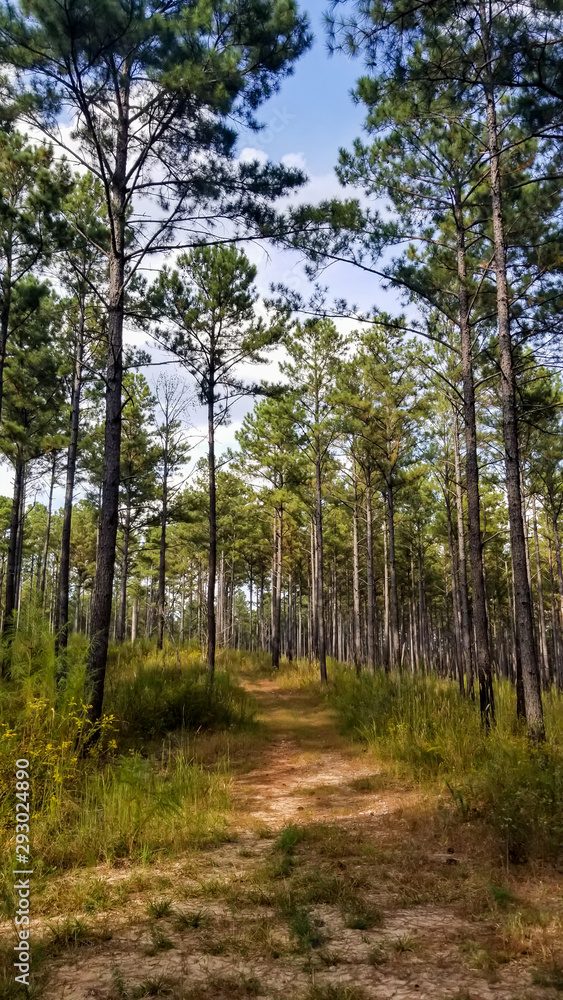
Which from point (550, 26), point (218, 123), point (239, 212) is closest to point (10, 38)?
point (218, 123)

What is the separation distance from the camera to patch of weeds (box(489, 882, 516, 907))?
322cm

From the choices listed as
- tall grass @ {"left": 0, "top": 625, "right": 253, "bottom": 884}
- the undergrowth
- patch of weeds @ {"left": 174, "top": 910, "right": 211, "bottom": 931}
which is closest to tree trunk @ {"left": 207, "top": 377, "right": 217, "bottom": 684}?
the undergrowth

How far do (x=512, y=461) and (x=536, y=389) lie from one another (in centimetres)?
804

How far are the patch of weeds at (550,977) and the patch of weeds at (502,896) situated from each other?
715 millimetres

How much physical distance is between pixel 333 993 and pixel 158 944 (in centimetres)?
98

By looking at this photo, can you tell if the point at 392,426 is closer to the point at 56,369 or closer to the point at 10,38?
the point at 56,369

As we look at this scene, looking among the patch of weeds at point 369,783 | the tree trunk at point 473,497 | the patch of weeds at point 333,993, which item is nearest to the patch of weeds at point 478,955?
the patch of weeds at point 333,993

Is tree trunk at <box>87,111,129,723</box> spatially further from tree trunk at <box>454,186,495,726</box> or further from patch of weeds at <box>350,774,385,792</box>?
tree trunk at <box>454,186,495,726</box>

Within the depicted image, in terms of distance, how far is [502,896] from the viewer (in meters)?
3.26

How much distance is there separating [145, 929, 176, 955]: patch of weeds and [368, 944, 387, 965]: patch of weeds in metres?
1.01

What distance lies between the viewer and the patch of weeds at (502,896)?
10.6 feet

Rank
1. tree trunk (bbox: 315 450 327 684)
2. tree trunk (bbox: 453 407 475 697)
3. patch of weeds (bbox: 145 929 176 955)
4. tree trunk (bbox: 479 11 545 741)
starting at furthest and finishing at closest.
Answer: tree trunk (bbox: 315 450 327 684) → tree trunk (bbox: 453 407 475 697) → tree trunk (bbox: 479 11 545 741) → patch of weeds (bbox: 145 929 176 955)

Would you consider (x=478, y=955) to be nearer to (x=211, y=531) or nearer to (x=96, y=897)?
(x=96, y=897)

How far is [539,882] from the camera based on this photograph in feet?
11.5
